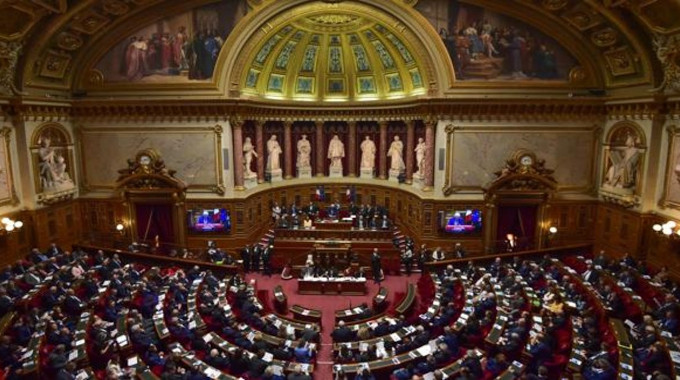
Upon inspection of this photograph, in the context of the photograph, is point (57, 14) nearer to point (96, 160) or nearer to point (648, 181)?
point (96, 160)

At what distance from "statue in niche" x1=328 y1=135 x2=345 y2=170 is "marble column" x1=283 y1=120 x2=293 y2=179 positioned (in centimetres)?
265

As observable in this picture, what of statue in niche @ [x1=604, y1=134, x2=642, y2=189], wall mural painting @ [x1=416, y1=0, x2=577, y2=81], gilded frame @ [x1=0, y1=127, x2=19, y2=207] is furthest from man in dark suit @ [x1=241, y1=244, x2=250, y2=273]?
statue in niche @ [x1=604, y1=134, x2=642, y2=189]

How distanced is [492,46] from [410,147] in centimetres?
735

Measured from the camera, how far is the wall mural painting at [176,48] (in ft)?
71.0

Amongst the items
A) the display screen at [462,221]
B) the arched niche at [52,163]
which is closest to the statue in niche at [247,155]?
the arched niche at [52,163]

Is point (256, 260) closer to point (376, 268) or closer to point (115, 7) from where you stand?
point (376, 268)

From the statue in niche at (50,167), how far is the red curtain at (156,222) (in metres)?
3.92

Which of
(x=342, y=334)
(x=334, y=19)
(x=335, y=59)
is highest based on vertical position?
(x=334, y=19)

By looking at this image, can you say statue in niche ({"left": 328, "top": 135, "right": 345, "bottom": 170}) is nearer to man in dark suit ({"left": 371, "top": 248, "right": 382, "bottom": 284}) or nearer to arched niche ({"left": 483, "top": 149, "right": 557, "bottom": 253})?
man in dark suit ({"left": 371, "top": 248, "right": 382, "bottom": 284})

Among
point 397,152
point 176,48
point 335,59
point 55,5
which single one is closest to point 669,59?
point 397,152

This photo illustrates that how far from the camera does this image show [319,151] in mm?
29156

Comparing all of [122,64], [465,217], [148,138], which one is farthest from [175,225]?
[465,217]

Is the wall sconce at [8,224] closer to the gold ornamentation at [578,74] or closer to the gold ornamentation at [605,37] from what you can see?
the gold ornamentation at [578,74]

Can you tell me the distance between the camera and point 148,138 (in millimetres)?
23203
